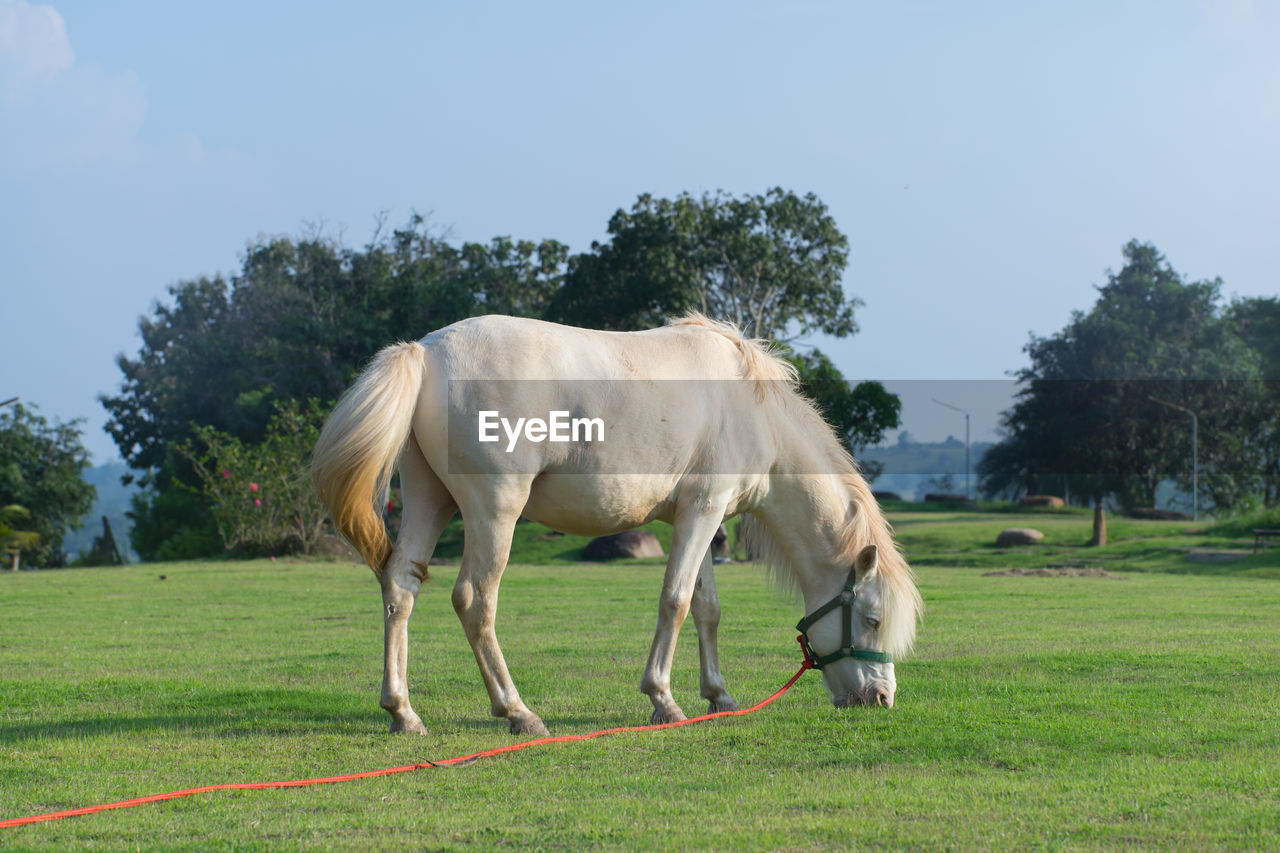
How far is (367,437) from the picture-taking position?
561 centimetres

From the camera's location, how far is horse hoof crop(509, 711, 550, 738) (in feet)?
18.8

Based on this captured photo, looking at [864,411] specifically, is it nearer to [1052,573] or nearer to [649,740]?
[1052,573]

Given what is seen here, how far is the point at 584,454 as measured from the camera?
5973 millimetres

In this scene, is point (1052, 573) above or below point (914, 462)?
below

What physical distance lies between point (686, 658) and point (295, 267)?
4106 centimetres

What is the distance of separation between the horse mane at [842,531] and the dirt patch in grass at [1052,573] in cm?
1363

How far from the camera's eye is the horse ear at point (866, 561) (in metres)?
6.36

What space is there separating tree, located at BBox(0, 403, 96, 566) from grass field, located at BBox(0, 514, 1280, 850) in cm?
2927

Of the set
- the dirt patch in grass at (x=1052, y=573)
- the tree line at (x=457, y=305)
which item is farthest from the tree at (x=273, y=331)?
the dirt patch in grass at (x=1052, y=573)

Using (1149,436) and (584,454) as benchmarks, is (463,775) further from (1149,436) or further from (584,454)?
(1149,436)

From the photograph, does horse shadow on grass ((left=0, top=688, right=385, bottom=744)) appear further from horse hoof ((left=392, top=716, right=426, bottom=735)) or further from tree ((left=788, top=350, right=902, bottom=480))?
tree ((left=788, top=350, right=902, bottom=480))

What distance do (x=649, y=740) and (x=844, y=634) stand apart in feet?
5.07

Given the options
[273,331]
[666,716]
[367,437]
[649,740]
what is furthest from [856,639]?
[273,331]

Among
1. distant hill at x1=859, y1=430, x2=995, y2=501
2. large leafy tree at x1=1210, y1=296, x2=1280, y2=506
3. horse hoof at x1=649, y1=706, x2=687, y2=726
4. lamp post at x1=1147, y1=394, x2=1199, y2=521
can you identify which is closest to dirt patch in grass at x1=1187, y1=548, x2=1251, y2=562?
distant hill at x1=859, y1=430, x2=995, y2=501
